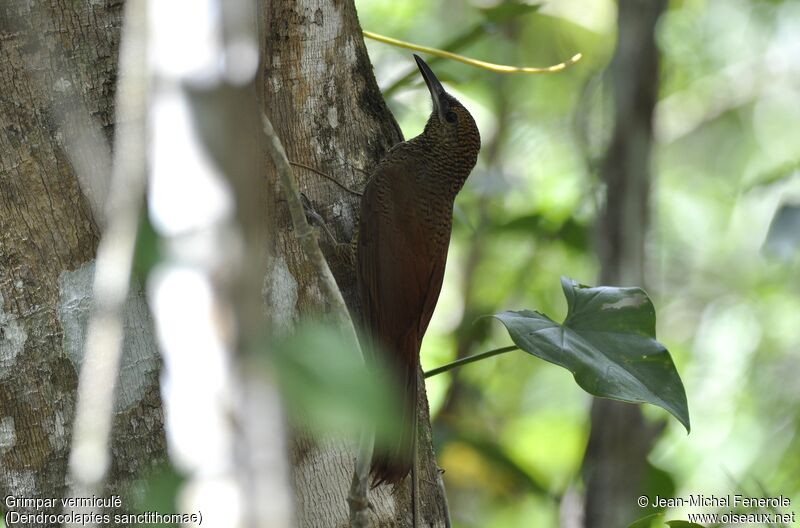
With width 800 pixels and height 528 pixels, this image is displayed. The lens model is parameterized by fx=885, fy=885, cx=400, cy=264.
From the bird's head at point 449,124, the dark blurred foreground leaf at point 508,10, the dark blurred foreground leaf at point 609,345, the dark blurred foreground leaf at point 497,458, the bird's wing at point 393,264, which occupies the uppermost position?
the dark blurred foreground leaf at point 508,10

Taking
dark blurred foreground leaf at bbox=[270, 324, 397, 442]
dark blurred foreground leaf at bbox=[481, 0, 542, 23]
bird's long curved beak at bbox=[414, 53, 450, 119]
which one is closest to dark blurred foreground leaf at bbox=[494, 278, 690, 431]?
bird's long curved beak at bbox=[414, 53, 450, 119]

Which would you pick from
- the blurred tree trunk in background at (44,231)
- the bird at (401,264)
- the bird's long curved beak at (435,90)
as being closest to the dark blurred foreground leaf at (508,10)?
the bird's long curved beak at (435,90)

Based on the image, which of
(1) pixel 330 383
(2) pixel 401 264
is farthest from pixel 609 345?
(1) pixel 330 383

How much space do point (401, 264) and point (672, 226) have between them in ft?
16.3

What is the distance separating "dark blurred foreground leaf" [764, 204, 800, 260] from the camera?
3492 mm

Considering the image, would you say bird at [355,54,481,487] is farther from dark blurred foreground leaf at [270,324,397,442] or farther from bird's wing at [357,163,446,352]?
dark blurred foreground leaf at [270,324,397,442]

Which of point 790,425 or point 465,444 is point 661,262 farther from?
point 465,444

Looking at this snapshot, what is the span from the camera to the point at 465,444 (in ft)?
9.98

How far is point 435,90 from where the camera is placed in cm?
244

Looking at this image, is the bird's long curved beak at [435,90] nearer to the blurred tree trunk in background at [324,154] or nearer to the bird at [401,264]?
the bird at [401,264]

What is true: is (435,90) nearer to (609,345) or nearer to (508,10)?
(508,10)

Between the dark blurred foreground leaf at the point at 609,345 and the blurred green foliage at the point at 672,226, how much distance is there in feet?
7.76

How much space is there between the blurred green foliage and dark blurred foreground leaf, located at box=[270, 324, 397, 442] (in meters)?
3.77

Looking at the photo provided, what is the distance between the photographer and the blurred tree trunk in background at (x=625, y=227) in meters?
2.36
